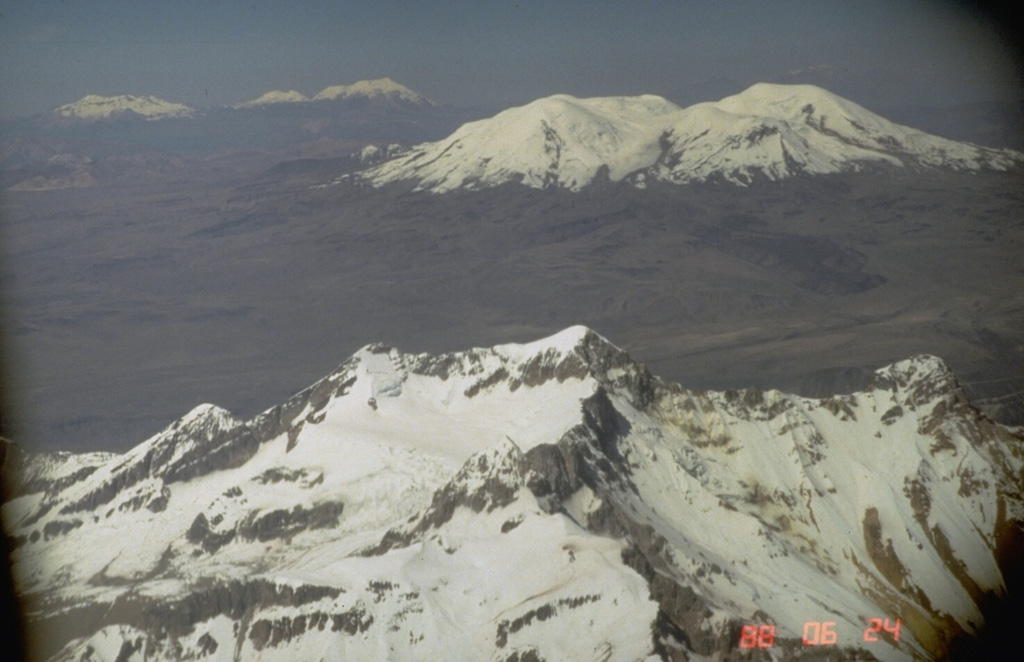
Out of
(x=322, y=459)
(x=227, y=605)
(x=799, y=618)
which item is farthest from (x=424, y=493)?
(x=799, y=618)

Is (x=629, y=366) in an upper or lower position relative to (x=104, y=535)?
upper

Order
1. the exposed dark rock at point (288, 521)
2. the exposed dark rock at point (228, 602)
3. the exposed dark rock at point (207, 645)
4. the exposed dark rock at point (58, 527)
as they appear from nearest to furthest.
Result: the exposed dark rock at point (207, 645) → the exposed dark rock at point (228, 602) → the exposed dark rock at point (288, 521) → the exposed dark rock at point (58, 527)

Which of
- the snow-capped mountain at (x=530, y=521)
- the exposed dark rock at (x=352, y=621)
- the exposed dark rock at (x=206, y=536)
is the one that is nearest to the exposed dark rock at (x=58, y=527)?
the snow-capped mountain at (x=530, y=521)

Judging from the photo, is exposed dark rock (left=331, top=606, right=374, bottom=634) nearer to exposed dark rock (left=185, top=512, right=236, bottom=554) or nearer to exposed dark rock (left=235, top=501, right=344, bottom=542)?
exposed dark rock (left=235, top=501, right=344, bottom=542)

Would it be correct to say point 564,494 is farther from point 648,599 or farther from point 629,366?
point 629,366

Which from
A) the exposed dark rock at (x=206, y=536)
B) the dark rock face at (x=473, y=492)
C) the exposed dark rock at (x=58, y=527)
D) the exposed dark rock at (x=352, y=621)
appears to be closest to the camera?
the exposed dark rock at (x=352, y=621)

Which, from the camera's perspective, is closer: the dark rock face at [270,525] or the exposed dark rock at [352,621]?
the exposed dark rock at [352,621]

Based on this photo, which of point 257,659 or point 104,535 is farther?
point 104,535
